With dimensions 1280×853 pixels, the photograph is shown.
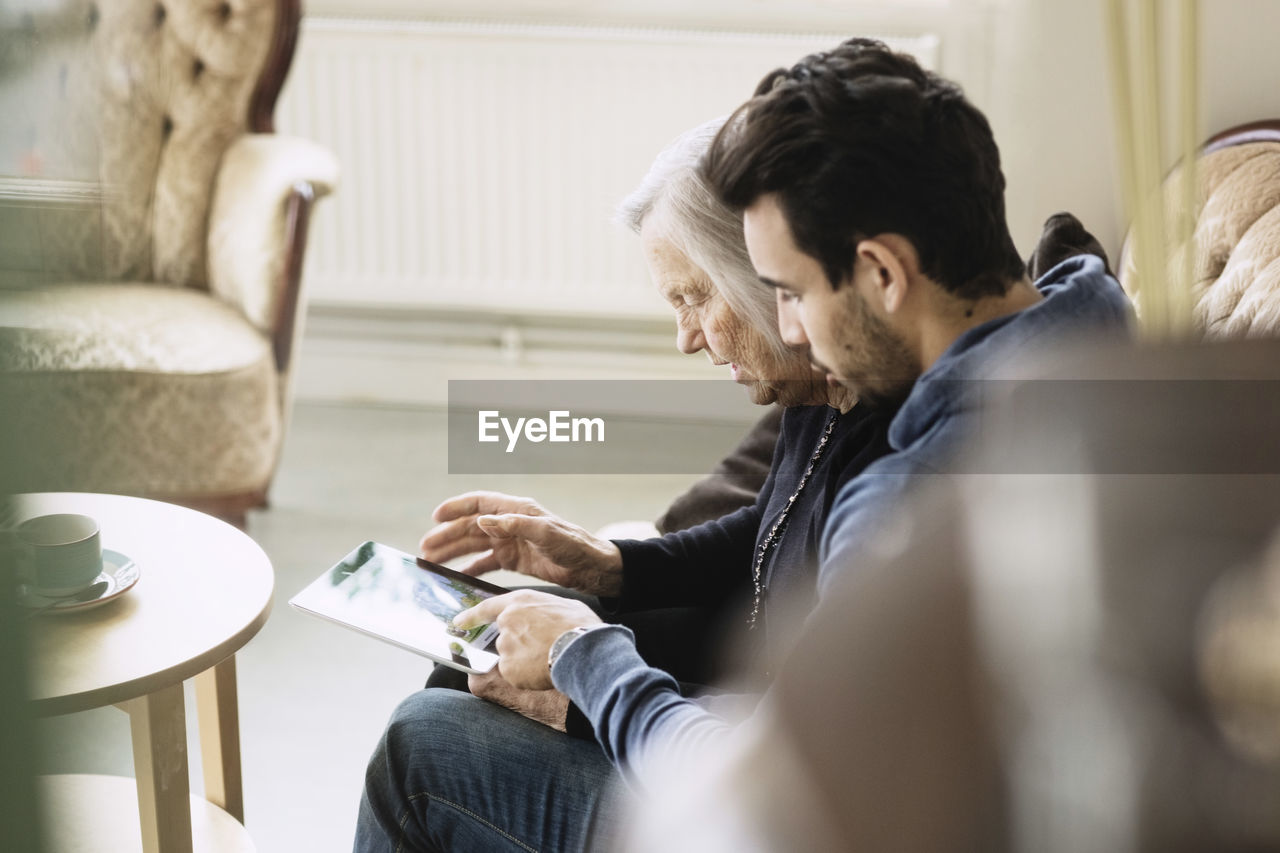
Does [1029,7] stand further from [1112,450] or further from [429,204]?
[1112,450]

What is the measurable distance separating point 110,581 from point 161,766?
19 centimetres

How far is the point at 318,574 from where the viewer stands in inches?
93.8

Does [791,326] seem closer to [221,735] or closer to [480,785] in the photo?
[480,785]

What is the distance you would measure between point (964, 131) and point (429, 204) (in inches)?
87.3

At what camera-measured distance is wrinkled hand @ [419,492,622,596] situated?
1322 mm

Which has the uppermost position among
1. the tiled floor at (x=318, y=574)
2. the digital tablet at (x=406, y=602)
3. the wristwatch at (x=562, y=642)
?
the wristwatch at (x=562, y=642)

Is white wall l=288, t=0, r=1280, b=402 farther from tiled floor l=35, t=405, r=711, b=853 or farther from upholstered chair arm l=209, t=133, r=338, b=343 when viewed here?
upholstered chair arm l=209, t=133, r=338, b=343

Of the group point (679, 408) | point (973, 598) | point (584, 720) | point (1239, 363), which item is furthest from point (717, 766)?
point (679, 408)

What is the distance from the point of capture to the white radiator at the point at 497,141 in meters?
2.80

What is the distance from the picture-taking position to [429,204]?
9.75ft

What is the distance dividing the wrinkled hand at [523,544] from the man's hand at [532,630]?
0.18m

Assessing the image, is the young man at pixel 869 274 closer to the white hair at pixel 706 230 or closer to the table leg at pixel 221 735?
the white hair at pixel 706 230

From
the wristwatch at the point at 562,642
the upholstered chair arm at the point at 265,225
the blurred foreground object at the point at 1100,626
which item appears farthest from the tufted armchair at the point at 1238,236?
the upholstered chair arm at the point at 265,225

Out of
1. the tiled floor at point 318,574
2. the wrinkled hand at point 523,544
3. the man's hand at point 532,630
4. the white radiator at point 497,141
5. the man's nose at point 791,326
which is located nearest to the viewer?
the man's nose at point 791,326
